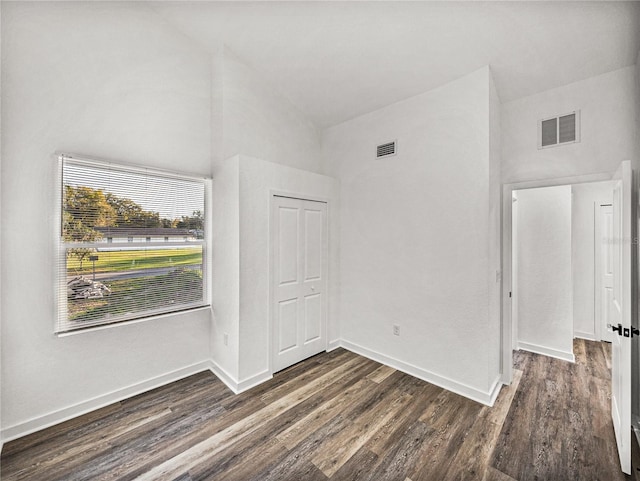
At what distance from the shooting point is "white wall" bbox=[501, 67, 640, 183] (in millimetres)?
2398

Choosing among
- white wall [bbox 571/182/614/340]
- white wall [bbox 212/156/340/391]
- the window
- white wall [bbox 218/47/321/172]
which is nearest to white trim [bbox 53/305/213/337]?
the window

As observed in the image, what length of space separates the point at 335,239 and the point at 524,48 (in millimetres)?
2644

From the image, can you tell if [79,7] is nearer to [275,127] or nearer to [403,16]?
[275,127]

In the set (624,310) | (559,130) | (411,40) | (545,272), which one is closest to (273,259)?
(411,40)

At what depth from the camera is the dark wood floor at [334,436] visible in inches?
73.1

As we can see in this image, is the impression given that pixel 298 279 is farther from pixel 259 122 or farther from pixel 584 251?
pixel 584 251

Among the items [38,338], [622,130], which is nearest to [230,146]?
[38,338]

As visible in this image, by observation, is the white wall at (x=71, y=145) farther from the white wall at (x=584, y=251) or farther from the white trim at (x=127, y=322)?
the white wall at (x=584, y=251)

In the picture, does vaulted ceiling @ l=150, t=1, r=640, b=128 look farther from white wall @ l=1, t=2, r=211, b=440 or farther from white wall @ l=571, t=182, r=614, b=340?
white wall @ l=571, t=182, r=614, b=340

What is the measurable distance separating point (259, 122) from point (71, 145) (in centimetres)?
177

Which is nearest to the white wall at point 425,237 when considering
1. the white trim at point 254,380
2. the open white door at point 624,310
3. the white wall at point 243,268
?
the open white door at point 624,310

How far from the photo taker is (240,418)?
2381 millimetres

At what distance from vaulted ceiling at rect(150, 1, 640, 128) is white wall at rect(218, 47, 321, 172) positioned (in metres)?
0.17

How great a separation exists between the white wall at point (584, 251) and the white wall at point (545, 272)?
79 cm
